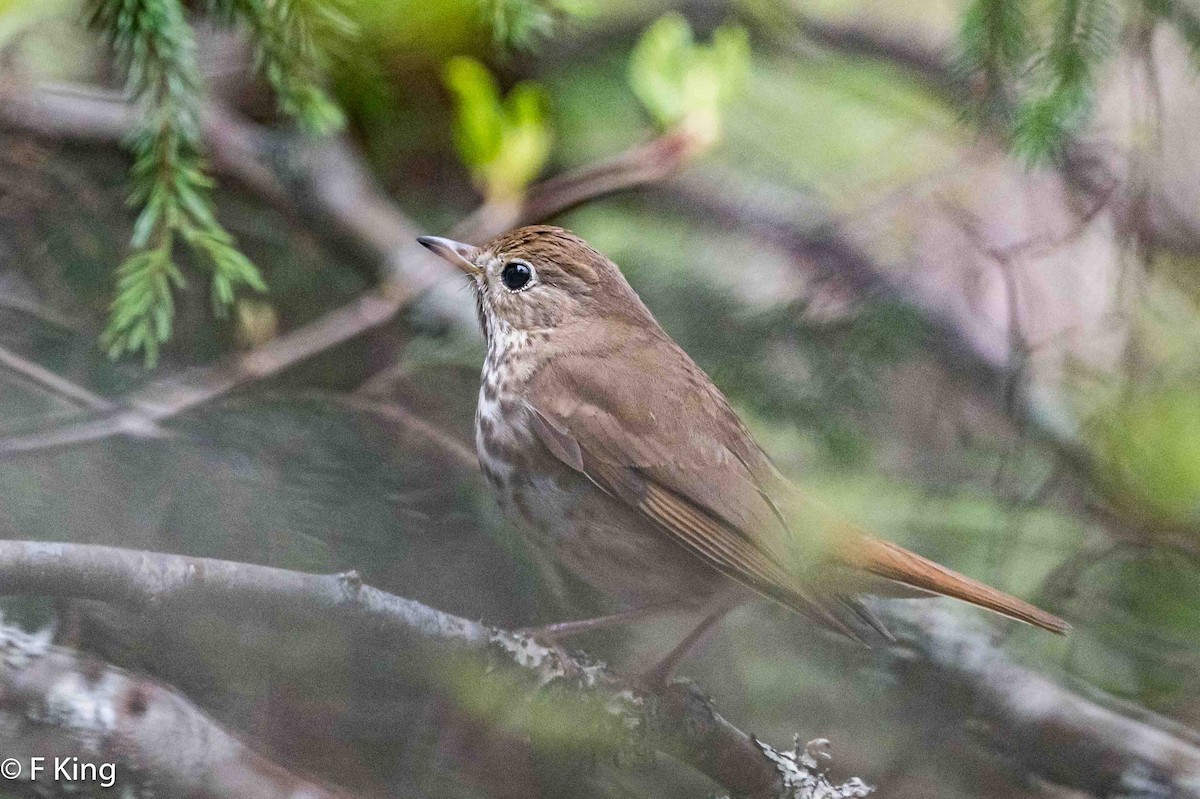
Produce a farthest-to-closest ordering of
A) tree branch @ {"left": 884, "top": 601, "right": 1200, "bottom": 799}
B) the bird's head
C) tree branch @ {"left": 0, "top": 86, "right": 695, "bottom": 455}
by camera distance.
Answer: tree branch @ {"left": 0, "top": 86, "right": 695, "bottom": 455} < tree branch @ {"left": 884, "top": 601, "right": 1200, "bottom": 799} < the bird's head

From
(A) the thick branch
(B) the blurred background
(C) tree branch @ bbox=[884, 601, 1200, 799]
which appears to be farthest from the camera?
(C) tree branch @ bbox=[884, 601, 1200, 799]

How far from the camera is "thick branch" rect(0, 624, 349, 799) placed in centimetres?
117

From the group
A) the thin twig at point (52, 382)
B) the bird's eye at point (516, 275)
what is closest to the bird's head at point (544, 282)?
the bird's eye at point (516, 275)

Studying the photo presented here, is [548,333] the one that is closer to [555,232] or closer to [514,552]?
[555,232]

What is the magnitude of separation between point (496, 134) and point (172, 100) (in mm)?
717

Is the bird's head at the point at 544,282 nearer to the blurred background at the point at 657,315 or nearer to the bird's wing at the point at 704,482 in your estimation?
the bird's wing at the point at 704,482

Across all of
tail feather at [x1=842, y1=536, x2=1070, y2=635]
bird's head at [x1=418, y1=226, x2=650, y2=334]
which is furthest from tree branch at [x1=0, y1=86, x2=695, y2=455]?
tail feather at [x1=842, y1=536, x2=1070, y2=635]

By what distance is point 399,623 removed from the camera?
133 cm

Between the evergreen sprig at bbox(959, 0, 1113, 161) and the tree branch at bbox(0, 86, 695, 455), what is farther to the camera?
the tree branch at bbox(0, 86, 695, 455)

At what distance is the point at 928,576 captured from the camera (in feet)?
5.26

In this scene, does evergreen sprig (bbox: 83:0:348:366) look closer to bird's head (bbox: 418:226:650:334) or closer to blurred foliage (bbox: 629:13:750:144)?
bird's head (bbox: 418:226:650:334)

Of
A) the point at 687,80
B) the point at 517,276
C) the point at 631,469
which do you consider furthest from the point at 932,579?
the point at 687,80

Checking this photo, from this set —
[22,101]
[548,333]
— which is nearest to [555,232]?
[548,333]

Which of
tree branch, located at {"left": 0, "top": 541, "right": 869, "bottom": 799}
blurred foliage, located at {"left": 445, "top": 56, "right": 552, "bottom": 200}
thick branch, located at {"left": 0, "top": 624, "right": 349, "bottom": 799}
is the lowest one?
thick branch, located at {"left": 0, "top": 624, "right": 349, "bottom": 799}
